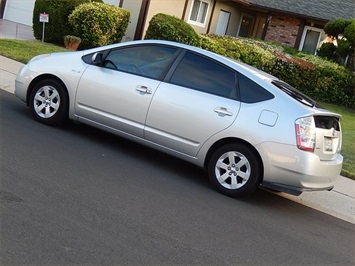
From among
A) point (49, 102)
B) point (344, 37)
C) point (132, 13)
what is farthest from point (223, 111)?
point (132, 13)

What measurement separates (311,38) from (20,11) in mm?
12698

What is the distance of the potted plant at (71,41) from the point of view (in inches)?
620

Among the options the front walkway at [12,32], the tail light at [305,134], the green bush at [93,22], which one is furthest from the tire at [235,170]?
the front walkway at [12,32]

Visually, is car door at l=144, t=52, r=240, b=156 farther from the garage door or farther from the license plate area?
the garage door

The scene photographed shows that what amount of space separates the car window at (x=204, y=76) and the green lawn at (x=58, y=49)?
3304mm

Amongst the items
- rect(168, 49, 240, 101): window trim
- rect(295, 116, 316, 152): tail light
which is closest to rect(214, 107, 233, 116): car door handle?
rect(168, 49, 240, 101): window trim

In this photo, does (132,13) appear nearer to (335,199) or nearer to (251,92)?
(335,199)

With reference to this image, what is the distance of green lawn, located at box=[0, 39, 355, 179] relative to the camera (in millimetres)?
9570

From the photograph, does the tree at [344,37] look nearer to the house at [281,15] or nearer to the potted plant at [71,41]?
the house at [281,15]

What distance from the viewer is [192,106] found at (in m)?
6.52

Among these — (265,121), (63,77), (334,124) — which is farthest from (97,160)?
(334,124)

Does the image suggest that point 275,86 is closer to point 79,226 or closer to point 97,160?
point 97,160

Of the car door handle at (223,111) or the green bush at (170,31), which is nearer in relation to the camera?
the car door handle at (223,111)

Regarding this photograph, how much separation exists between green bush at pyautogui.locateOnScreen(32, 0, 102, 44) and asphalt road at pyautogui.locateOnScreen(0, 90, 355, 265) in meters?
9.54
